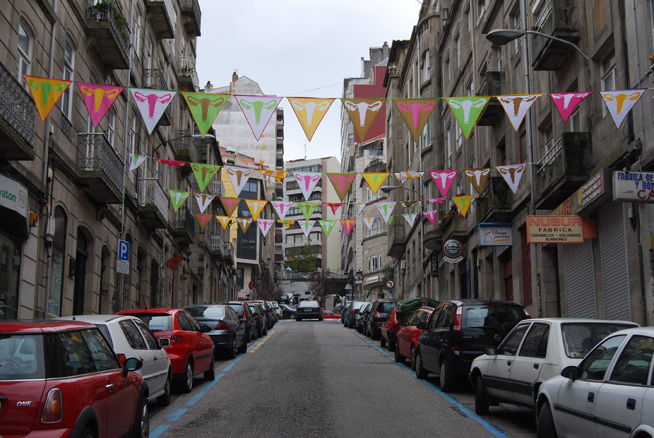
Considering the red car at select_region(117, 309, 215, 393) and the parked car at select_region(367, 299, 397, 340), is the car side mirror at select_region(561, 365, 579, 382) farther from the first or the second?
the parked car at select_region(367, 299, 397, 340)

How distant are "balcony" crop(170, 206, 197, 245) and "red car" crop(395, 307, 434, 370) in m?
18.7

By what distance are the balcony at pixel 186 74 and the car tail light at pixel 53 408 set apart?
32643 millimetres

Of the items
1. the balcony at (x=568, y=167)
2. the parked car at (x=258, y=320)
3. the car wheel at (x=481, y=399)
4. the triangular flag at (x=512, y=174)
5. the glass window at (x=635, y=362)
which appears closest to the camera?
the glass window at (x=635, y=362)

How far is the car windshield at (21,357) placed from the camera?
208 inches

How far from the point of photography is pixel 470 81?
30.3 meters

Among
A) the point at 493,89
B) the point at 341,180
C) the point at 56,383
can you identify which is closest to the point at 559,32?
the point at 493,89

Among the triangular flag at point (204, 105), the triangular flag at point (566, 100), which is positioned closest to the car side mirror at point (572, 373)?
the triangular flag at point (566, 100)

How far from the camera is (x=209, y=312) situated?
1767 centimetres

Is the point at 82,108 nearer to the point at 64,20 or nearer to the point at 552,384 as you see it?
the point at 64,20

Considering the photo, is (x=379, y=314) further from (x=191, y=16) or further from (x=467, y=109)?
(x=191, y=16)

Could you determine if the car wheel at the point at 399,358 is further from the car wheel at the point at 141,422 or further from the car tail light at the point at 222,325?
the car wheel at the point at 141,422

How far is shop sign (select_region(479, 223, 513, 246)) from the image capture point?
2375 cm

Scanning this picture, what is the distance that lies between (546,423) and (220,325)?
36.0 feet

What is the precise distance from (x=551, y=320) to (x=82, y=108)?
15.4 m
